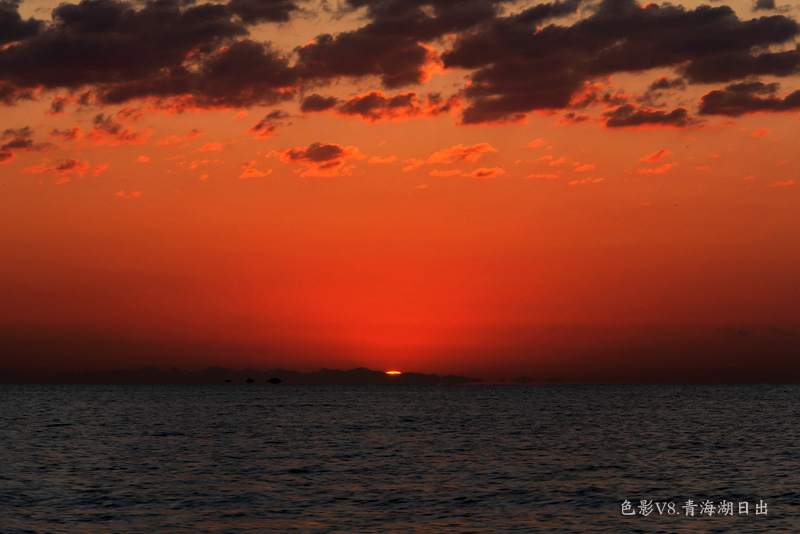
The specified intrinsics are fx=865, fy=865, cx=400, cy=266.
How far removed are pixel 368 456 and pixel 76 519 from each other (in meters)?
34.1

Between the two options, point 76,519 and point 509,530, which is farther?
point 76,519

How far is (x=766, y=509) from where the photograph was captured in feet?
156

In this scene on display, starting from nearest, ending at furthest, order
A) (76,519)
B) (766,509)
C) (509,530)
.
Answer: (509,530)
(76,519)
(766,509)

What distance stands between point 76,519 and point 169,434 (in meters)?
62.0

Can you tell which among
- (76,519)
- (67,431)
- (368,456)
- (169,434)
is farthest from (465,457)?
(67,431)

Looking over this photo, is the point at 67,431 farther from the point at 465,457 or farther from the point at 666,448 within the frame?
the point at 666,448

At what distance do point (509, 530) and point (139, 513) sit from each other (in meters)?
19.7

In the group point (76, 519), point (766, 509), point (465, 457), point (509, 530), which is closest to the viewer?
point (509, 530)

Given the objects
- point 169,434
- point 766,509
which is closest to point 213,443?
point 169,434

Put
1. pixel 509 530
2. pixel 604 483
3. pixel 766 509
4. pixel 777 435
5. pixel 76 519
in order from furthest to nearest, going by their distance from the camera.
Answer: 1. pixel 777 435
2. pixel 604 483
3. pixel 766 509
4. pixel 76 519
5. pixel 509 530

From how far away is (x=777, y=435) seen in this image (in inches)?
4082

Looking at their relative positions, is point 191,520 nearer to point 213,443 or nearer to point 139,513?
point 139,513

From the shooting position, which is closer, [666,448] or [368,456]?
[368,456]

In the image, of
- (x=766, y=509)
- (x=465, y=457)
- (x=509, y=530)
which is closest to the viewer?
(x=509, y=530)
